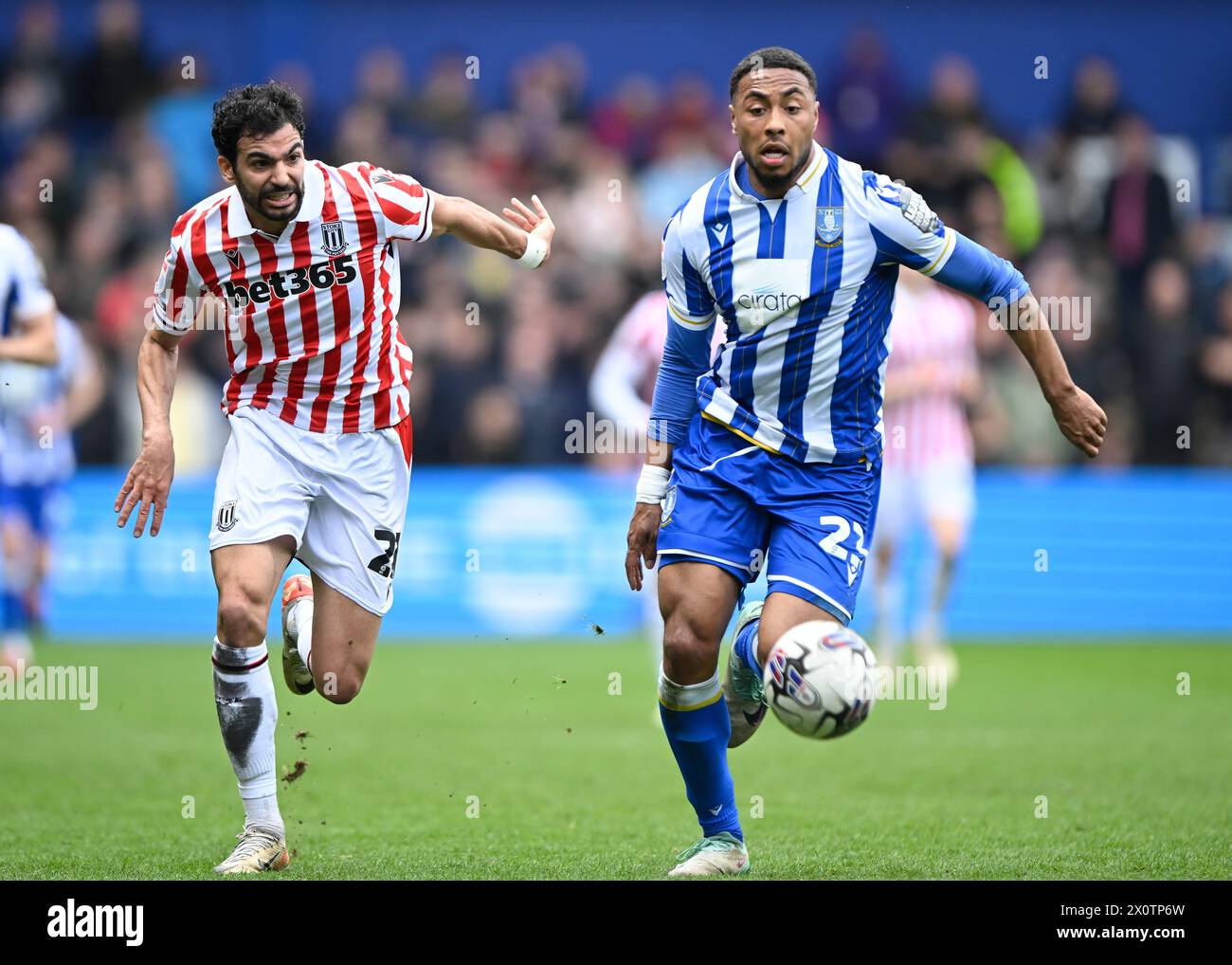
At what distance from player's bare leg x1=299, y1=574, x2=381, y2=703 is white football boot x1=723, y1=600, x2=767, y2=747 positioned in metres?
1.35

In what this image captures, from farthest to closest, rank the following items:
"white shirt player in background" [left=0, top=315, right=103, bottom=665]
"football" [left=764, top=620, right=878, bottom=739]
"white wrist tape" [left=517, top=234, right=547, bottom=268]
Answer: "white shirt player in background" [left=0, top=315, right=103, bottom=665], "white wrist tape" [left=517, top=234, right=547, bottom=268], "football" [left=764, top=620, right=878, bottom=739]

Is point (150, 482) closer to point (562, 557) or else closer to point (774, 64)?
point (774, 64)

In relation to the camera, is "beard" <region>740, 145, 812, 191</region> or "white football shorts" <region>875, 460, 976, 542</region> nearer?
"beard" <region>740, 145, 812, 191</region>

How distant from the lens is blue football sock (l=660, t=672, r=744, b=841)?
5.95 m

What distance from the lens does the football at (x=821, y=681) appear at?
531cm

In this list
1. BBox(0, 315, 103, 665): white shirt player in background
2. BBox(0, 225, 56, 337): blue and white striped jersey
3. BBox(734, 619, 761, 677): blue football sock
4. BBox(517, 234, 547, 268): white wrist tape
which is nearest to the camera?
BBox(734, 619, 761, 677): blue football sock

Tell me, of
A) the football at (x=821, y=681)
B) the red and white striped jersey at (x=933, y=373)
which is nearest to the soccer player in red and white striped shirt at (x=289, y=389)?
the football at (x=821, y=681)

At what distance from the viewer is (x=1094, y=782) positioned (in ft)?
26.3

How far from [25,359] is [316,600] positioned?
6.41ft

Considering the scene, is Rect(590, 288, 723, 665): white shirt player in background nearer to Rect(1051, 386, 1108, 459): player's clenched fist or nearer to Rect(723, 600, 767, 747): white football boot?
Rect(723, 600, 767, 747): white football boot

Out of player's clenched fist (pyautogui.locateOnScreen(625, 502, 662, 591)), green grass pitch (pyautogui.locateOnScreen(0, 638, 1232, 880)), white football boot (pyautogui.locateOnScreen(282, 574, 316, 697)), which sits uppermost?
player's clenched fist (pyautogui.locateOnScreen(625, 502, 662, 591))

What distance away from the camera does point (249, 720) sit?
613cm

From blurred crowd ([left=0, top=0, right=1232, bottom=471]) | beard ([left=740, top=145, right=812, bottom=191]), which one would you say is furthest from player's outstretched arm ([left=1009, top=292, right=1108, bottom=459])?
blurred crowd ([left=0, top=0, right=1232, bottom=471])

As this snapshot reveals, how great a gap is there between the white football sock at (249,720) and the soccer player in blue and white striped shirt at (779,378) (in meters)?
1.40
